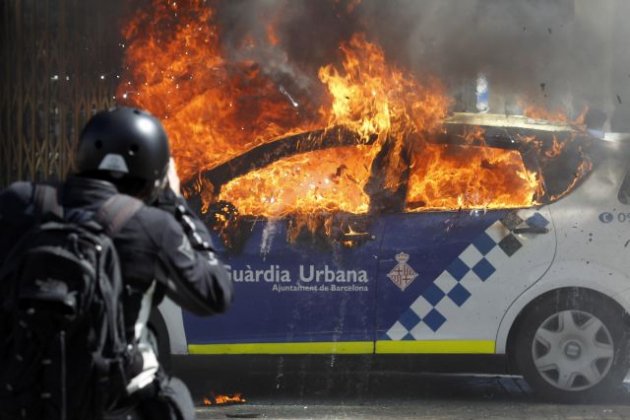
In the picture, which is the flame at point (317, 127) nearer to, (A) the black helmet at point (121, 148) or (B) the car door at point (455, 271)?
(B) the car door at point (455, 271)

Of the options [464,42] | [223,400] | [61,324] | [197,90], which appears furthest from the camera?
[464,42]

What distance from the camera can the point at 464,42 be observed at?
284 inches

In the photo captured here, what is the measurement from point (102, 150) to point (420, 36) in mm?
4881

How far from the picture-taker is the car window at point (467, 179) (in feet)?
20.7

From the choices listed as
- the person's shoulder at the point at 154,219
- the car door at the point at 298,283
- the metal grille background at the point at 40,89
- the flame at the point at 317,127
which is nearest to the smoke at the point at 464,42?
the flame at the point at 317,127

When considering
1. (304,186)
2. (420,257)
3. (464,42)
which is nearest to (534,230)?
(420,257)

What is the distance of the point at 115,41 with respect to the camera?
26.3 ft

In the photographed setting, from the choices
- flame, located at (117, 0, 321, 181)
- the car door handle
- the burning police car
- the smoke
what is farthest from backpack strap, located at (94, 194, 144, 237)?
the smoke

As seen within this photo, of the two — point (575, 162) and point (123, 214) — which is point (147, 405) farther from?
point (575, 162)

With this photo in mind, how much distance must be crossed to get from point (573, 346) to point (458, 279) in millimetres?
769

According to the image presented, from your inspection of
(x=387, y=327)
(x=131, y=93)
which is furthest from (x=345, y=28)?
(x=387, y=327)

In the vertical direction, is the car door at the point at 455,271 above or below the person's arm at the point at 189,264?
below

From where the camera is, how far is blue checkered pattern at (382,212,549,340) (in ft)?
20.3

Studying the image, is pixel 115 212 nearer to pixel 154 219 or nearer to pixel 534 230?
pixel 154 219
